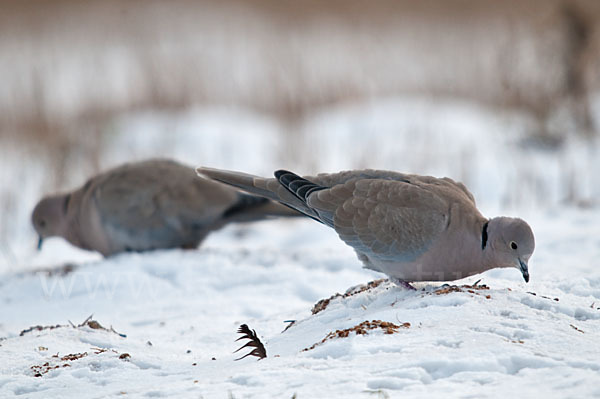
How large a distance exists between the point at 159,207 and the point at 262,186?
173 centimetres

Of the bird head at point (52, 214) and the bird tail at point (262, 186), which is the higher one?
the bird tail at point (262, 186)

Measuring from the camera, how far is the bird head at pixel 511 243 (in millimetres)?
3135

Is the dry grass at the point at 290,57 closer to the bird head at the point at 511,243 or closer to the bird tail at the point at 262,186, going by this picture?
the bird tail at the point at 262,186

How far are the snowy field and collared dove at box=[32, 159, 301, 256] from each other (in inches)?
7.7

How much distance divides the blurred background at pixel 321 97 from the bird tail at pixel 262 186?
3331 millimetres

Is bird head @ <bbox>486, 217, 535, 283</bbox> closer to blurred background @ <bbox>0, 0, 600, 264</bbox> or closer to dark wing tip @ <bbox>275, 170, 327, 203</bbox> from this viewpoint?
dark wing tip @ <bbox>275, 170, 327, 203</bbox>

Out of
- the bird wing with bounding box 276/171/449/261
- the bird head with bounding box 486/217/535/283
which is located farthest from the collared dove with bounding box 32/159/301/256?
the bird head with bounding box 486/217/535/283

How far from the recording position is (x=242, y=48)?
42.0 feet

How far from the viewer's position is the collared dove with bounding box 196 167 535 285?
10.5ft

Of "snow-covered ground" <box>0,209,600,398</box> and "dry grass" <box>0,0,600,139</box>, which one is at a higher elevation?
"dry grass" <box>0,0,600,139</box>

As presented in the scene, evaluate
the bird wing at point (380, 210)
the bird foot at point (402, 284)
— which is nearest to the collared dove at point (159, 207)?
the bird wing at point (380, 210)

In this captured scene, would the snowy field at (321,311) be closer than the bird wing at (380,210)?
Yes

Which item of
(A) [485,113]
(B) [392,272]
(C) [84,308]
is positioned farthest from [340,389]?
(A) [485,113]

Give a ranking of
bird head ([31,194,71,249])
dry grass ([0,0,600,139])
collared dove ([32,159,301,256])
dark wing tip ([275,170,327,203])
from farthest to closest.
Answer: dry grass ([0,0,600,139]), bird head ([31,194,71,249]), collared dove ([32,159,301,256]), dark wing tip ([275,170,327,203])
